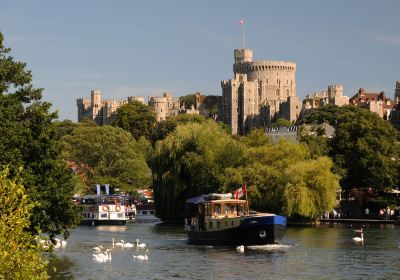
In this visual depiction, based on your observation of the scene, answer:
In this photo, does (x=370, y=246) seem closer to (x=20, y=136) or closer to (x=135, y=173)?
(x=20, y=136)

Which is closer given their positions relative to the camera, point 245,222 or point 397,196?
point 245,222

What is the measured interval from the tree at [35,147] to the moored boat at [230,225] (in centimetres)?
1635

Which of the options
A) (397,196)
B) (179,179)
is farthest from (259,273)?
(397,196)

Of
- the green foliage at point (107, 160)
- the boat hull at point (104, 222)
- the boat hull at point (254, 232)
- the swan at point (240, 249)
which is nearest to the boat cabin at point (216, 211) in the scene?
the boat hull at point (254, 232)

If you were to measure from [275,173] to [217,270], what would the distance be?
32.5 metres

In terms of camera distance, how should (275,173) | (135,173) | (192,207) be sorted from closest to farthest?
(192,207), (275,173), (135,173)

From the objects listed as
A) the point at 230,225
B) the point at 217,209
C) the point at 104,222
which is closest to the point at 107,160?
the point at 104,222

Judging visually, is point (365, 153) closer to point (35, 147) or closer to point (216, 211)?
point (216, 211)

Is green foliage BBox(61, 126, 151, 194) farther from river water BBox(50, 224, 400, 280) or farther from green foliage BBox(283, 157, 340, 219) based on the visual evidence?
river water BBox(50, 224, 400, 280)

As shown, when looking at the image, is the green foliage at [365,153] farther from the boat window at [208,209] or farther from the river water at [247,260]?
the boat window at [208,209]

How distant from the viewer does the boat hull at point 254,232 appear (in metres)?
56.6

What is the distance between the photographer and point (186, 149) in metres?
84.1

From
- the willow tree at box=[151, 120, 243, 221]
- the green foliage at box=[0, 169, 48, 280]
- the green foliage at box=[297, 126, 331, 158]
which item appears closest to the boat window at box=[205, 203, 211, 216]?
the willow tree at box=[151, 120, 243, 221]

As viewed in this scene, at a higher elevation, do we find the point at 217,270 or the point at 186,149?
the point at 186,149
